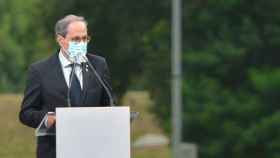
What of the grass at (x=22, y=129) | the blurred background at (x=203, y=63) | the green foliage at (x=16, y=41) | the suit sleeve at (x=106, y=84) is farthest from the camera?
the green foliage at (x=16, y=41)

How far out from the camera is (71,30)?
5.84 m

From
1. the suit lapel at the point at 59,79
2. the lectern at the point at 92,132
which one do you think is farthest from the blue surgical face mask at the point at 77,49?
the lectern at the point at 92,132

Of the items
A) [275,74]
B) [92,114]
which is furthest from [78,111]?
[275,74]

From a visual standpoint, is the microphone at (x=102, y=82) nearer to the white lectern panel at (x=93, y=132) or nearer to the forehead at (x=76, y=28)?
the forehead at (x=76, y=28)

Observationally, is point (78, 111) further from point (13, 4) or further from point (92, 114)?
point (13, 4)

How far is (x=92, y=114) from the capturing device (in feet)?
18.1

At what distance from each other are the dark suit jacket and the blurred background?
80.4 ft

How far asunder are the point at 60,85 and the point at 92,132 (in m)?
0.43

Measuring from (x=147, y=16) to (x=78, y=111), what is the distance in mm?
30572

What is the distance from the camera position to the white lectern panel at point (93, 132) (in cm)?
550

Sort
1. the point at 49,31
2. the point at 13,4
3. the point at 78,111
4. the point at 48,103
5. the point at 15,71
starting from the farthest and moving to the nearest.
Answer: the point at 13,4 → the point at 15,71 → the point at 49,31 → the point at 48,103 → the point at 78,111

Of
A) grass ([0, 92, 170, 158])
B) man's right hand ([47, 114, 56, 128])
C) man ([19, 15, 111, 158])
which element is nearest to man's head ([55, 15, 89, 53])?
man ([19, 15, 111, 158])

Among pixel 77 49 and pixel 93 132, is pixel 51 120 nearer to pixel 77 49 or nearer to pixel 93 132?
pixel 93 132

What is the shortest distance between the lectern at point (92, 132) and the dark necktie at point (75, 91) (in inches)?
11.0
